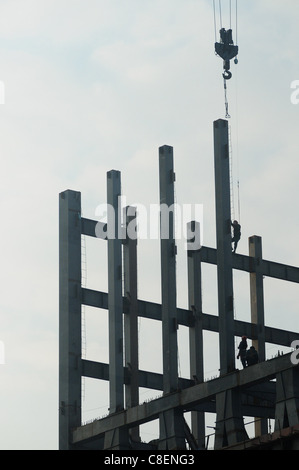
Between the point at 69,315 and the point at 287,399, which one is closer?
the point at 287,399

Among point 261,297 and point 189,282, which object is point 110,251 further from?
point 261,297

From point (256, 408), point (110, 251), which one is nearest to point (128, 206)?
point (110, 251)

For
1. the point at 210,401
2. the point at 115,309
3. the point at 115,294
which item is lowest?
the point at 210,401

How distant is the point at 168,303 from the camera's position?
43844 mm

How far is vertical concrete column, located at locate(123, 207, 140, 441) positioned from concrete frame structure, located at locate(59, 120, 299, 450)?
4 centimetres

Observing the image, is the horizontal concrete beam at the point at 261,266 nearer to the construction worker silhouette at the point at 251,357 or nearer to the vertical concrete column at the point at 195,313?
the vertical concrete column at the point at 195,313

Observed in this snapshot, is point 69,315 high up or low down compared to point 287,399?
up

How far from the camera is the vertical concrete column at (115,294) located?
1756 inches

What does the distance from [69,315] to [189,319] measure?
17.3ft

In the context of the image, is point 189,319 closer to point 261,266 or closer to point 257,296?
point 257,296

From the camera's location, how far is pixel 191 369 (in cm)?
4884

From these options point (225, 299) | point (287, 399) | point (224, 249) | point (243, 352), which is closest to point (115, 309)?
point (225, 299)

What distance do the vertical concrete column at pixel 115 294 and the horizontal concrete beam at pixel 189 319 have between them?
102cm
